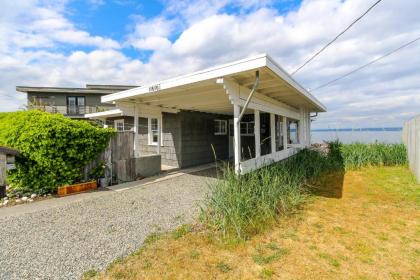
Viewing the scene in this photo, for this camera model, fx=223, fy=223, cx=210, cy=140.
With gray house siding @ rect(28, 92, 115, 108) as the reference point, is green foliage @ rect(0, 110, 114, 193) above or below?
below

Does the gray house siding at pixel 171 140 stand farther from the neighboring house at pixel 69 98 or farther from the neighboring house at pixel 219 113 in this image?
the neighboring house at pixel 69 98

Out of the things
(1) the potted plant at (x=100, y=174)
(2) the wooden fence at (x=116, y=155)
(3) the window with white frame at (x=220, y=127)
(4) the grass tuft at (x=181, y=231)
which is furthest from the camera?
(3) the window with white frame at (x=220, y=127)

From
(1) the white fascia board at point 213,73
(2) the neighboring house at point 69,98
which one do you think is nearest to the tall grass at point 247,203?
(1) the white fascia board at point 213,73

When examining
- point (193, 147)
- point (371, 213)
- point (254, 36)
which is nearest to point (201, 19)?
point (254, 36)

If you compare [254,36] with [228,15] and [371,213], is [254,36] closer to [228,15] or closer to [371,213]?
[228,15]

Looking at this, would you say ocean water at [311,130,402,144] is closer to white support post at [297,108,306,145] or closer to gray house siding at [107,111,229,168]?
white support post at [297,108,306,145]

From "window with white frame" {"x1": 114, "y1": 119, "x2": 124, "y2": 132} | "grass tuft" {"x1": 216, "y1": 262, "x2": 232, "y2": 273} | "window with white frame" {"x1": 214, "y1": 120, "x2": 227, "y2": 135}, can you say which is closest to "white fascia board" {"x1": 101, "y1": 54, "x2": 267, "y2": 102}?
"grass tuft" {"x1": 216, "y1": 262, "x2": 232, "y2": 273}

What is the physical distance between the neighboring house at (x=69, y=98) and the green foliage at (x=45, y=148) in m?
16.0

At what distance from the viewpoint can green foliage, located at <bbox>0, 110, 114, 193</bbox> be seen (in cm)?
540

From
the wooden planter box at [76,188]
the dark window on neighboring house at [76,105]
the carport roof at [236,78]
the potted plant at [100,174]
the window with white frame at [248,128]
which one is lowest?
the wooden planter box at [76,188]

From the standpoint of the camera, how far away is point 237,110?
4.89m

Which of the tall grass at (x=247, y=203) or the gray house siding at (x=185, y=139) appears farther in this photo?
the gray house siding at (x=185, y=139)

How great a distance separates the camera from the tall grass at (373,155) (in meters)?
9.92

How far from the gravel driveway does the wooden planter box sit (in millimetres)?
510
